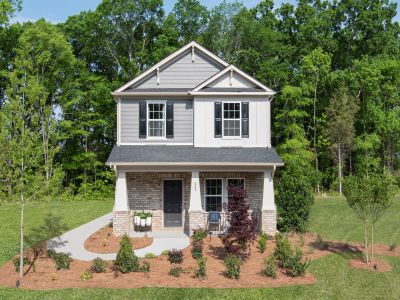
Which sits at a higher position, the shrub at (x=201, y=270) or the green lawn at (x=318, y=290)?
the shrub at (x=201, y=270)

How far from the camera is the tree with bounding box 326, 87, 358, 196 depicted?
36.3 m

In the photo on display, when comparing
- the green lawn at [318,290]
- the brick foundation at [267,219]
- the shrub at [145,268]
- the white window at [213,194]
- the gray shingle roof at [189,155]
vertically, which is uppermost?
the gray shingle roof at [189,155]

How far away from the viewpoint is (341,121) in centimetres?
3609

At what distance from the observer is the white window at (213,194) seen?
2098 cm

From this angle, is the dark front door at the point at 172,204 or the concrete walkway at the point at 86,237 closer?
the concrete walkway at the point at 86,237

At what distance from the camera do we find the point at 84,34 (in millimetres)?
42219

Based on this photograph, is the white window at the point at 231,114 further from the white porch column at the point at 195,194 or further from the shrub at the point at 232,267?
the shrub at the point at 232,267

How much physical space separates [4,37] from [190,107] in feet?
84.9

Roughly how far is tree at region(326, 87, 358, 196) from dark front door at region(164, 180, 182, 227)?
18853 mm

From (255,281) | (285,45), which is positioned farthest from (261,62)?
(255,281)

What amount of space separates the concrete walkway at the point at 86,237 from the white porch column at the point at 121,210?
72cm

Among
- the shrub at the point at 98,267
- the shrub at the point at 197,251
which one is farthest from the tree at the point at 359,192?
the shrub at the point at 98,267

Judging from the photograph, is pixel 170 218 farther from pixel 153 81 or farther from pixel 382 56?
pixel 382 56

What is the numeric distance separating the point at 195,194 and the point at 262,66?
23.6m
